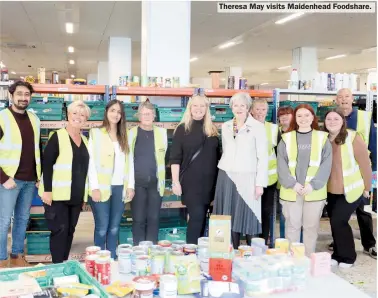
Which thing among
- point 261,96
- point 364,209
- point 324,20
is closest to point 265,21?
point 324,20

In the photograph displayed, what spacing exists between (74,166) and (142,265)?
1.66 meters

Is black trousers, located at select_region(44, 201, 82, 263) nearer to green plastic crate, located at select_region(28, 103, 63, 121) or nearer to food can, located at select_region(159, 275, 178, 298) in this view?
green plastic crate, located at select_region(28, 103, 63, 121)

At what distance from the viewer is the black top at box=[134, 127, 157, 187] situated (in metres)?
4.13

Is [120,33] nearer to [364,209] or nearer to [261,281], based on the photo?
[364,209]

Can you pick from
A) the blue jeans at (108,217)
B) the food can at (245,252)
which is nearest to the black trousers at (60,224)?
the blue jeans at (108,217)

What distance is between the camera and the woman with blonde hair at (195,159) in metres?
4.11

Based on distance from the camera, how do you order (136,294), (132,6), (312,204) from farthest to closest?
(132,6)
(312,204)
(136,294)

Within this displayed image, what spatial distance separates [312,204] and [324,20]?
6881 millimetres

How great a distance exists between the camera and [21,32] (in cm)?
1187

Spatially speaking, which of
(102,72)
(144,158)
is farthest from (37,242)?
(102,72)

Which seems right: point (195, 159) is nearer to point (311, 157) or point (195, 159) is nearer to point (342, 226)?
point (311, 157)

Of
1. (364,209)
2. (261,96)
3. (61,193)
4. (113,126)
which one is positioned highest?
(261,96)

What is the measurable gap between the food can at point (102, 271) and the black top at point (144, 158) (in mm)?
1785

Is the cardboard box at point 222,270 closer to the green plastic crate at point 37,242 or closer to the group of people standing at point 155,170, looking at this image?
the group of people standing at point 155,170
